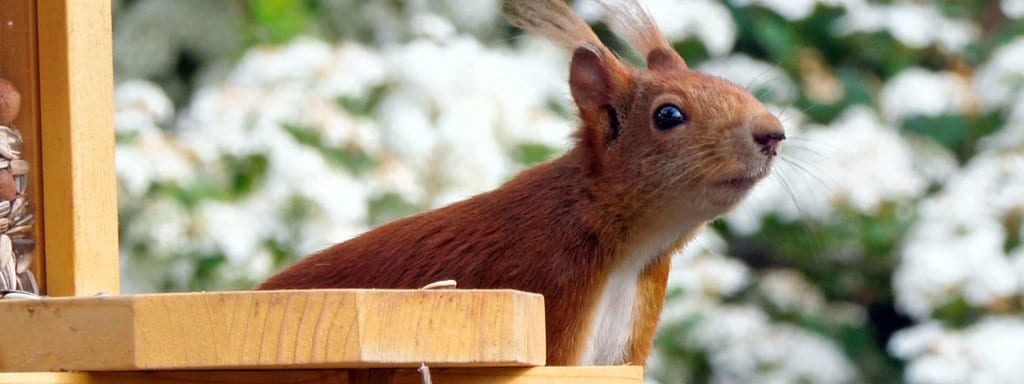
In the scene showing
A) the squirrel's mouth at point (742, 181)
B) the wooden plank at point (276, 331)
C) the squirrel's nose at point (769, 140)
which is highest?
the squirrel's nose at point (769, 140)

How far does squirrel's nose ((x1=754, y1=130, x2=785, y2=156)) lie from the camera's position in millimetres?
3178

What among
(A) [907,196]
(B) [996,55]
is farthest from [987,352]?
(B) [996,55]

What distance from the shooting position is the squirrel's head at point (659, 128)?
10.5 ft

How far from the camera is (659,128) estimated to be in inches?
130

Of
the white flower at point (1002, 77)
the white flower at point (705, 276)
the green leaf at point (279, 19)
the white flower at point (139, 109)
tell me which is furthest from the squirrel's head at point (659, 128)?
the white flower at point (1002, 77)

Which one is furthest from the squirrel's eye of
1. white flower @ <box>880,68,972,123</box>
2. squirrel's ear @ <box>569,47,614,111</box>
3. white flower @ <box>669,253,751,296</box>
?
white flower @ <box>880,68,972,123</box>

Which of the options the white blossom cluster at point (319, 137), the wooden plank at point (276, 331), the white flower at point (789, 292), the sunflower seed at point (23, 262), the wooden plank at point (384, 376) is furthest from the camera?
the white flower at point (789, 292)

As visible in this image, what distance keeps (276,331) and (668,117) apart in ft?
4.44

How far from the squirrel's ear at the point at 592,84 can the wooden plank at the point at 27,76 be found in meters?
1.04

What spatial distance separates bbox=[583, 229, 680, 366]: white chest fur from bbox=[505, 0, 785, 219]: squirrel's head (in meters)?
Result: 0.08

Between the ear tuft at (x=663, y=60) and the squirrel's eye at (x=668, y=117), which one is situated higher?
the ear tuft at (x=663, y=60)

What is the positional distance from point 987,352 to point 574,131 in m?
2.88

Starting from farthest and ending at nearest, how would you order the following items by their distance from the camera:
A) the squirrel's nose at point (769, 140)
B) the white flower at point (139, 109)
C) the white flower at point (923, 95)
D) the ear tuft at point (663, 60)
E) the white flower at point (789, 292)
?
the white flower at point (789, 292), the white flower at point (923, 95), the white flower at point (139, 109), the ear tuft at point (663, 60), the squirrel's nose at point (769, 140)

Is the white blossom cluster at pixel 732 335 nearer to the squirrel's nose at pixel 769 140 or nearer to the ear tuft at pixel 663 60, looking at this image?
the ear tuft at pixel 663 60
